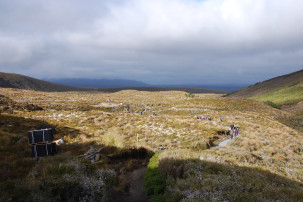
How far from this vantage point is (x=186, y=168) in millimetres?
8688

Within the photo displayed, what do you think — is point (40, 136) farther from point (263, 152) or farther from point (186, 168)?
point (263, 152)

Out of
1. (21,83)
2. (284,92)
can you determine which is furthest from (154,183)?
(21,83)

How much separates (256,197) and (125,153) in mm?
7717

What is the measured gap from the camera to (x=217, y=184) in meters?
6.97

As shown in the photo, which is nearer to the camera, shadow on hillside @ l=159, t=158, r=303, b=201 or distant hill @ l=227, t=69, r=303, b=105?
shadow on hillside @ l=159, t=158, r=303, b=201

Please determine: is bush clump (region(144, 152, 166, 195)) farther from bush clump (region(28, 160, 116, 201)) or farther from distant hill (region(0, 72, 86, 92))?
distant hill (region(0, 72, 86, 92))

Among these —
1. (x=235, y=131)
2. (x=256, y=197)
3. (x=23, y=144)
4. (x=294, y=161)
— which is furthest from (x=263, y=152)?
(x=23, y=144)

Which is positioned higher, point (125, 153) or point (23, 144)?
point (23, 144)

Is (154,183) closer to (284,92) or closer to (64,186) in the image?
(64,186)

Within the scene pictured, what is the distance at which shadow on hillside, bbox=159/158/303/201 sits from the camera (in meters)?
6.12

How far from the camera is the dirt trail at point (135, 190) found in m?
7.00

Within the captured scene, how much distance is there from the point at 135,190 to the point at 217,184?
3.48 metres

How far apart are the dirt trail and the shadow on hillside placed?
3.68 feet

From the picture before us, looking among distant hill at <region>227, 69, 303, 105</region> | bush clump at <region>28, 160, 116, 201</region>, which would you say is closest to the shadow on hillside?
bush clump at <region>28, 160, 116, 201</region>
